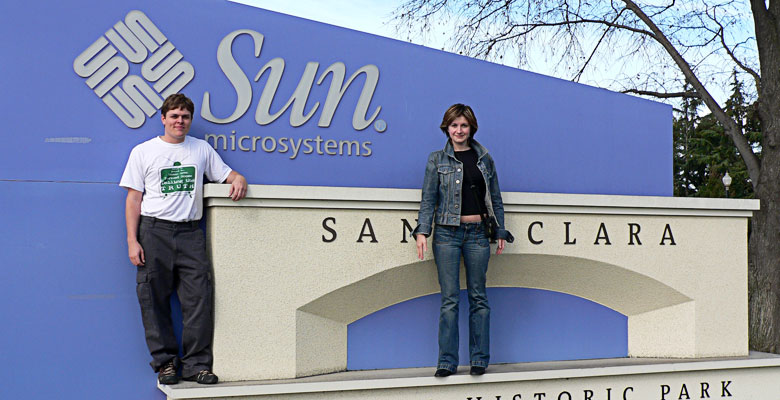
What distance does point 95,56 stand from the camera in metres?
4.81

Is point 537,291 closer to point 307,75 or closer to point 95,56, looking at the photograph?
point 307,75

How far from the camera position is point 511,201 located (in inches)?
212

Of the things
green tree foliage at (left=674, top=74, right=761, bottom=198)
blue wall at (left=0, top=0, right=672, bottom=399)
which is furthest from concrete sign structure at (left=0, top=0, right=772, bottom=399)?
green tree foliage at (left=674, top=74, right=761, bottom=198)

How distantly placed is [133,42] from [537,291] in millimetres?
3628

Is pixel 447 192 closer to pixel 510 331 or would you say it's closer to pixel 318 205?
pixel 318 205

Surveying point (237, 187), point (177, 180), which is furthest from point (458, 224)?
point (177, 180)

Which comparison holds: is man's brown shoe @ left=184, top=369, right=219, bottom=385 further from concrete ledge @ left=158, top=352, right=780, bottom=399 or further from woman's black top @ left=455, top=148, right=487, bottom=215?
woman's black top @ left=455, top=148, right=487, bottom=215

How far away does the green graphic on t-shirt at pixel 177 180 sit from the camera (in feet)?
15.2

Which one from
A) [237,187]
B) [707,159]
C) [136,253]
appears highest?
[707,159]

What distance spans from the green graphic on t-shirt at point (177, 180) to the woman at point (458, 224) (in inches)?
61.6

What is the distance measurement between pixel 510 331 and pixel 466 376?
78 cm

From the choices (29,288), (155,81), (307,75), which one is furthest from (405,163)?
(29,288)

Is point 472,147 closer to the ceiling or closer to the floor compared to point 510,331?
closer to the ceiling

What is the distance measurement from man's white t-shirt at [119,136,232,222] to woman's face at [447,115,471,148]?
1.73 meters
